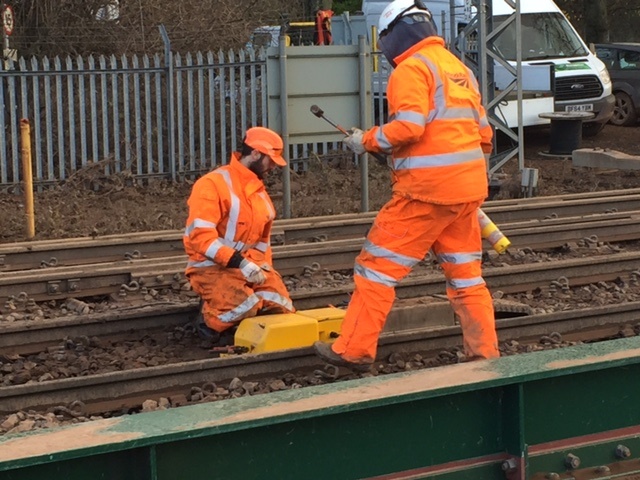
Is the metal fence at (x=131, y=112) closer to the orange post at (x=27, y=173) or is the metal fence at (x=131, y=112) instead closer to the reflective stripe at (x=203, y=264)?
the orange post at (x=27, y=173)

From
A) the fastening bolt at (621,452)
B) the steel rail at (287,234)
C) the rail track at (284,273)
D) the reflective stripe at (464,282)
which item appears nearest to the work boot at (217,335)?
the rail track at (284,273)

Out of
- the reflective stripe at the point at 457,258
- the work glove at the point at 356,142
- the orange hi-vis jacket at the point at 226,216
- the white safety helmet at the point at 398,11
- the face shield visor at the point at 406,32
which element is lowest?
the reflective stripe at the point at 457,258

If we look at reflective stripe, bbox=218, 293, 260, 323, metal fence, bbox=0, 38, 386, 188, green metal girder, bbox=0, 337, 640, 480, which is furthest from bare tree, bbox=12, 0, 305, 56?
green metal girder, bbox=0, 337, 640, 480

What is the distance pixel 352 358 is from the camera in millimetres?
6547

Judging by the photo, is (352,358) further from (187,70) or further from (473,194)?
(187,70)

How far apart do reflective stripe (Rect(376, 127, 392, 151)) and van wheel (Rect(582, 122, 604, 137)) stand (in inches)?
673

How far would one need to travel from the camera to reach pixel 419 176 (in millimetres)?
6320

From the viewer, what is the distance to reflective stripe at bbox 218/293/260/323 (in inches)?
290

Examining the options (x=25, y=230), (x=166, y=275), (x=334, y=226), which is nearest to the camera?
(x=166, y=275)

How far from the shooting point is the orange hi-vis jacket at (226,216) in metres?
7.14

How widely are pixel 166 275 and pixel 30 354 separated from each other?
6.67ft

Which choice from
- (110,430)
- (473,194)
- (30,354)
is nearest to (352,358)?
(473,194)

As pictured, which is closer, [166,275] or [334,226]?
[166,275]

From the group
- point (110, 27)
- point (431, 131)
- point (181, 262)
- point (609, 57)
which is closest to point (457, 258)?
point (431, 131)
